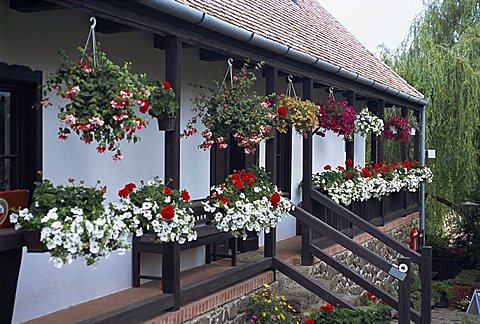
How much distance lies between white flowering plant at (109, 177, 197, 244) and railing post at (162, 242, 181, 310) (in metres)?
0.43

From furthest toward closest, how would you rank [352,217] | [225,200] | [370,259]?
[352,217] < [370,259] < [225,200]

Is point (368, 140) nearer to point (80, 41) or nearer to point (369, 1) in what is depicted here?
point (80, 41)

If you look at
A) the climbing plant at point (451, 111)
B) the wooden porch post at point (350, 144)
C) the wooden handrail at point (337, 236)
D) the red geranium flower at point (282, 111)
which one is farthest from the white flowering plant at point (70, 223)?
the climbing plant at point (451, 111)

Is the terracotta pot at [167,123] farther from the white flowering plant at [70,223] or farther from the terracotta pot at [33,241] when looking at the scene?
the terracotta pot at [33,241]

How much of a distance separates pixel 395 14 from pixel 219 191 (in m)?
21.0

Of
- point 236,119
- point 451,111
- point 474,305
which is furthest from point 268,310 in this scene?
point 451,111

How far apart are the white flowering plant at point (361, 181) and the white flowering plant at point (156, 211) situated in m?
4.51

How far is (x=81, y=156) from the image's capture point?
636cm

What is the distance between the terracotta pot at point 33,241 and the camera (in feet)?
14.6

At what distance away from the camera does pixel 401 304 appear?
746 centimetres

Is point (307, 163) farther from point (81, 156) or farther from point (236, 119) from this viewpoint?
point (81, 156)

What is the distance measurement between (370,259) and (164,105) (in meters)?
3.46

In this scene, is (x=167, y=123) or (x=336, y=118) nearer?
(x=167, y=123)

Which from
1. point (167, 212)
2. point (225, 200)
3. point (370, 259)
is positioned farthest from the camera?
point (370, 259)
